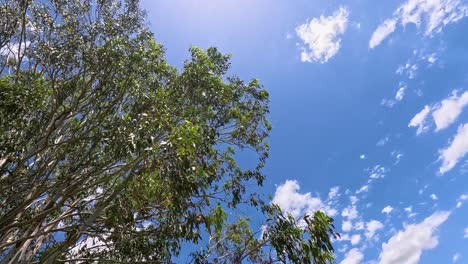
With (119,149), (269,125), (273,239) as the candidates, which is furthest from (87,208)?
(269,125)

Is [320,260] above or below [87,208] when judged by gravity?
below

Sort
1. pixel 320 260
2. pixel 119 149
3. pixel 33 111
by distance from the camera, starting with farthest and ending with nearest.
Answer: pixel 33 111 < pixel 320 260 < pixel 119 149

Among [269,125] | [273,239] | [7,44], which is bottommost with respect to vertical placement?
[273,239]

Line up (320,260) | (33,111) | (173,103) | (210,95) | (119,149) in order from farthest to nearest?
(210,95), (173,103), (33,111), (320,260), (119,149)

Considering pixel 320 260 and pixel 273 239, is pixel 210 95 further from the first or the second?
pixel 320 260

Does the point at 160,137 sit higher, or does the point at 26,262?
the point at 160,137

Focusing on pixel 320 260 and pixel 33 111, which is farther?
pixel 33 111

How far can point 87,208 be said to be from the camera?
9992 mm

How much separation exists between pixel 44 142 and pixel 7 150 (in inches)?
41.5

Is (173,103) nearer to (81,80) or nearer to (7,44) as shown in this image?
(81,80)

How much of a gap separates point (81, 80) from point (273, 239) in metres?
5.96

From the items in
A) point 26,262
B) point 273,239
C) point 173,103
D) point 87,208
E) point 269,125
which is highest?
point 269,125

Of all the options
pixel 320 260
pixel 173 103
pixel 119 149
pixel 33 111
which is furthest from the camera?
pixel 173 103

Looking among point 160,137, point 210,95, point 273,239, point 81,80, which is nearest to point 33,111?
point 81,80
